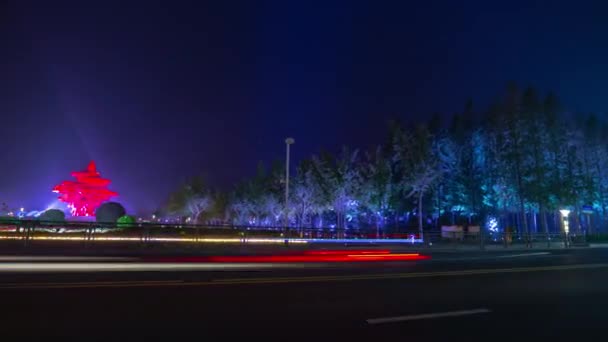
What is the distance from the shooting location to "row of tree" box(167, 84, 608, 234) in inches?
1737

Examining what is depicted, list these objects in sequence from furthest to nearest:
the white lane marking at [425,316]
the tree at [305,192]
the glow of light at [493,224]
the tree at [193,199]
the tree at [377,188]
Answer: the tree at [193,199] < the glow of light at [493,224] < the tree at [305,192] < the tree at [377,188] < the white lane marking at [425,316]

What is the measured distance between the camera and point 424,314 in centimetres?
729

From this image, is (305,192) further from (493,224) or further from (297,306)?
(297,306)

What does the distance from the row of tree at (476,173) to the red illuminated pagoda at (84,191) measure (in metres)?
29.6

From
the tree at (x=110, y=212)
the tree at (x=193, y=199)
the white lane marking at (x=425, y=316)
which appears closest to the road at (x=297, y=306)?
the white lane marking at (x=425, y=316)

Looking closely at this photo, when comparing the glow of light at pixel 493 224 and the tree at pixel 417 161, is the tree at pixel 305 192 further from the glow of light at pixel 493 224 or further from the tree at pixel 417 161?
the glow of light at pixel 493 224

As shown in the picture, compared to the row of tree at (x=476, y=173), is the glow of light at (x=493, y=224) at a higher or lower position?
lower

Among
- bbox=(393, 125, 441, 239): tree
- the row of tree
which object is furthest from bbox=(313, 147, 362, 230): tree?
bbox=(393, 125, 441, 239): tree

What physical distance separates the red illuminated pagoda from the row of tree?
29.6 meters

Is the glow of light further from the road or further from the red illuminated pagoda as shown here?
the red illuminated pagoda

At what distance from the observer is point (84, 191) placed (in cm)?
6825

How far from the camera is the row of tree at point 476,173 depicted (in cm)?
4412

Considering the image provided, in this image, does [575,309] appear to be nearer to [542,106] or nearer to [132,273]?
[132,273]

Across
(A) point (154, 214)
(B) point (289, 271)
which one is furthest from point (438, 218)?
(A) point (154, 214)
